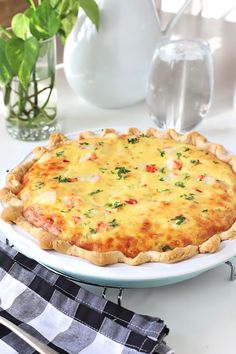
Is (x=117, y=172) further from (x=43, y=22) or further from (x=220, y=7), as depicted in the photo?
(x=220, y=7)

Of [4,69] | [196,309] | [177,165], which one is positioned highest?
[4,69]

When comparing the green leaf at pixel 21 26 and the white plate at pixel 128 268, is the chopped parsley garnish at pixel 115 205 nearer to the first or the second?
the white plate at pixel 128 268

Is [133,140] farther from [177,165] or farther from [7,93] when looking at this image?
[7,93]

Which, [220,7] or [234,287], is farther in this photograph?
[220,7]

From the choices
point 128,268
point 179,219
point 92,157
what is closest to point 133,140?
point 92,157

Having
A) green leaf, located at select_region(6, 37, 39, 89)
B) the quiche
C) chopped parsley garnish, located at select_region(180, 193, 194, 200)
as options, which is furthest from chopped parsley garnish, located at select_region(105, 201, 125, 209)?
green leaf, located at select_region(6, 37, 39, 89)

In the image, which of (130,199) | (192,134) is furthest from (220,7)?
(130,199)

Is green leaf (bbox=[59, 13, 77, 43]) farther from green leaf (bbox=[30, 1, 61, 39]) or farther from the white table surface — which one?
the white table surface
